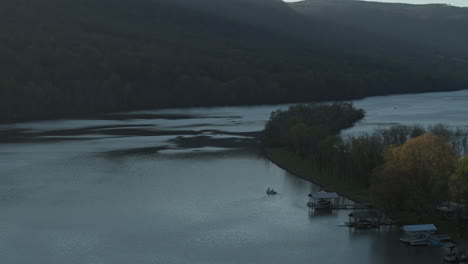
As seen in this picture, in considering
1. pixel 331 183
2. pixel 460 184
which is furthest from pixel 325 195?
pixel 460 184

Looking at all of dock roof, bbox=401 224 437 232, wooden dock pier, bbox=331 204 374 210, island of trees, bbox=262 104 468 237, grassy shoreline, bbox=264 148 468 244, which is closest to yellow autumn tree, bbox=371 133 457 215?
island of trees, bbox=262 104 468 237

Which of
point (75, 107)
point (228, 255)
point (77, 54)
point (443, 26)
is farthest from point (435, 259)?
point (443, 26)

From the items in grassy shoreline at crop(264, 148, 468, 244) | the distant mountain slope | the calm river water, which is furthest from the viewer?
the distant mountain slope

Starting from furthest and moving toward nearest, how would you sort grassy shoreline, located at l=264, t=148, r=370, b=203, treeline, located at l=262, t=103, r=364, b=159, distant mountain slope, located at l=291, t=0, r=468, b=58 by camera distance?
1. distant mountain slope, located at l=291, t=0, r=468, b=58
2. treeline, located at l=262, t=103, r=364, b=159
3. grassy shoreline, located at l=264, t=148, r=370, b=203

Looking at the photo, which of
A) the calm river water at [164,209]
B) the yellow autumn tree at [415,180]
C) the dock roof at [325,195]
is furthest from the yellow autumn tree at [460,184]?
the dock roof at [325,195]

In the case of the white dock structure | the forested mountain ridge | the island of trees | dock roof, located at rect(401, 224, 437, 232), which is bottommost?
the white dock structure

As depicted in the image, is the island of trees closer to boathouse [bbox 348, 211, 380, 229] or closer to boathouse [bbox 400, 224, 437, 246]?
boathouse [bbox 348, 211, 380, 229]

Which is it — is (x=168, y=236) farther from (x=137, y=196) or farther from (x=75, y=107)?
(x=75, y=107)

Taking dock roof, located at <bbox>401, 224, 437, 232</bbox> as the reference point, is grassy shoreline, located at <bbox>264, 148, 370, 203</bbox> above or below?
above
